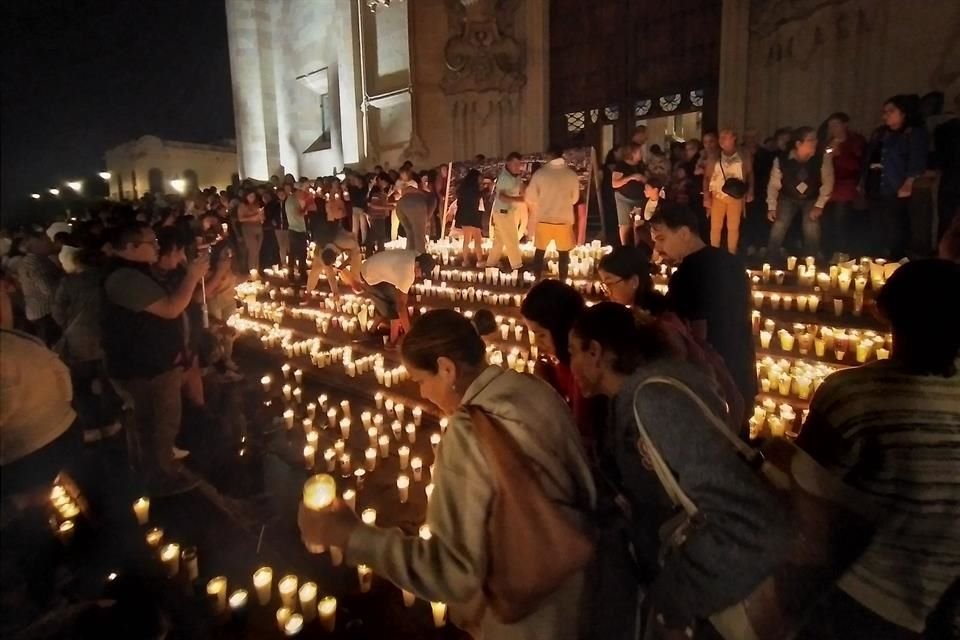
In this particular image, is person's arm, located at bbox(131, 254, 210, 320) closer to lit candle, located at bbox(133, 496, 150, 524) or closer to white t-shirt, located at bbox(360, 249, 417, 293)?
lit candle, located at bbox(133, 496, 150, 524)

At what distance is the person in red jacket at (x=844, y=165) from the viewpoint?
6918 mm

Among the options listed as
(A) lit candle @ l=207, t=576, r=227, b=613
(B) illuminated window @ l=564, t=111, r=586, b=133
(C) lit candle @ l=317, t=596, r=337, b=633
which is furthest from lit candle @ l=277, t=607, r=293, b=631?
(B) illuminated window @ l=564, t=111, r=586, b=133

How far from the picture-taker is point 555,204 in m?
7.81

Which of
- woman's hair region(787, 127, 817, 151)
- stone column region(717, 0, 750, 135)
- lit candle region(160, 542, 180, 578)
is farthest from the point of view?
stone column region(717, 0, 750, 135)

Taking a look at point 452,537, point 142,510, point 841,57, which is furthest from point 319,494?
point 841,57

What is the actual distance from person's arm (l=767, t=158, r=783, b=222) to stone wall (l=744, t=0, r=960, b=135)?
3505 millimetres

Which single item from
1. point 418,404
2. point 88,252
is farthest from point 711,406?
point 88,252

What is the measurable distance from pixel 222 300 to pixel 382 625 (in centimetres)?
571

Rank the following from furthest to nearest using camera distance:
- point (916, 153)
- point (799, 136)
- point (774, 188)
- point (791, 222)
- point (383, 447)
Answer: point (791, 222) → point (774, 188) → point (799, 136) → point (916, 153) → point (383, 447)

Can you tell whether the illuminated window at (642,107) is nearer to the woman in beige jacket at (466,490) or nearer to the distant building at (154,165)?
the woman in beige jacket at (466,490)

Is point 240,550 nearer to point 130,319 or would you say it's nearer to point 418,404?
point 130,319

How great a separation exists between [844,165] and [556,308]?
5583mm

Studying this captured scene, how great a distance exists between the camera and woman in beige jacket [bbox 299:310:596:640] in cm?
159

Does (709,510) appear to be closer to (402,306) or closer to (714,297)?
(714,297)
